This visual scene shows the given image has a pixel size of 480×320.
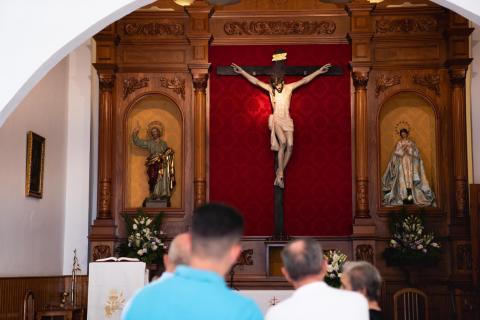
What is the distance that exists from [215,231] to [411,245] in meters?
7.20

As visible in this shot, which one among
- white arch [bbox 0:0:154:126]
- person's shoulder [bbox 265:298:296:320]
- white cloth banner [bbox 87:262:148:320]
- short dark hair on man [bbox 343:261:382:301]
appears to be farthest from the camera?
white cloth banner [bbox 87:262:148:320]

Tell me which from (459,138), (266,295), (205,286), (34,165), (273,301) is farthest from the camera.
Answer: (459,138)

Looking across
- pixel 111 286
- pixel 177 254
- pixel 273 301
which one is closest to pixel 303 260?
pixel 177 254

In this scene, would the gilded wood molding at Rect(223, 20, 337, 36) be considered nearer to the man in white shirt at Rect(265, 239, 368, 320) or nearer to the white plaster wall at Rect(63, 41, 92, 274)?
the white plaster wall at Rect(63, 41, 92, 274)

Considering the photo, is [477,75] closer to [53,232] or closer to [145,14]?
[145,14]

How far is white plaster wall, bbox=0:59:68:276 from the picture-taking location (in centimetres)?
818

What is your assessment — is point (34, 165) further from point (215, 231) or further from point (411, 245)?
point (215, 231)

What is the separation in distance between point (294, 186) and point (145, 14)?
310 cm

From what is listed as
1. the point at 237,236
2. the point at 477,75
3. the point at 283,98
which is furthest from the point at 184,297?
the point at 477,75

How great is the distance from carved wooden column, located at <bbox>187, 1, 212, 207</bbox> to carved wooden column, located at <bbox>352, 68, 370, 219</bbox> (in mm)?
2003

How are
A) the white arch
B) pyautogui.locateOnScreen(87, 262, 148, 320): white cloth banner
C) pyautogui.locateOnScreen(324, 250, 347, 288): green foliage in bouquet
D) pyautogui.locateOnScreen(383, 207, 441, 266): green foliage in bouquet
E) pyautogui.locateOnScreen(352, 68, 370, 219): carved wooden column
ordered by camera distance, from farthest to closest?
pyautogui.locateOnScreen(352, 68, 370, 219): carved wooden column, pyautogui.locateOnScreen(383, 207, 441, 266): green foliage in bouquet, pyautogui.locateOnScreen(324, 250, 347, 288): green foliage in bouquet, pyautogui.locateOnScreen(87, 262, 148, 320): white cloth banner, the white arch

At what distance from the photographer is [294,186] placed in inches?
400

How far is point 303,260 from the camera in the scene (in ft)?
9.88

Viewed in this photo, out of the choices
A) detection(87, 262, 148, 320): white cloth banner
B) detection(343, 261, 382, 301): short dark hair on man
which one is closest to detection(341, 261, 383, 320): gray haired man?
detection(343, 261, 382, 301): short dark hair on man
